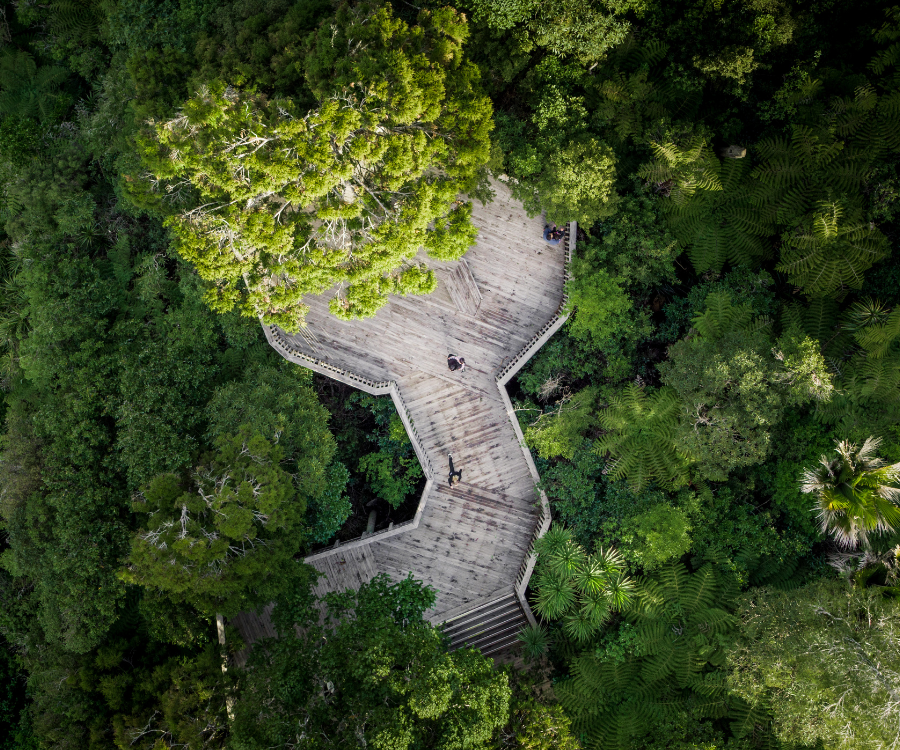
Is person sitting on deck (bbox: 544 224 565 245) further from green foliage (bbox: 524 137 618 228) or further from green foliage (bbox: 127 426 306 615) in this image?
green foliage (bbox: 127 426 306 615)

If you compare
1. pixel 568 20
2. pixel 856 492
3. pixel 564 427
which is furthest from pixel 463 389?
pixel 856 492

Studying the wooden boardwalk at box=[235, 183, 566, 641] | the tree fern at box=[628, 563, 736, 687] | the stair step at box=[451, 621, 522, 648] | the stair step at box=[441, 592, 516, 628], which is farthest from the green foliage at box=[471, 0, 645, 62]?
the stair step at box=[451, 621, 522, 648]

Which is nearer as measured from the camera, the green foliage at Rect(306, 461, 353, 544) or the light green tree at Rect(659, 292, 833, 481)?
the light green tree at Rect(659, 292, 833, 481)

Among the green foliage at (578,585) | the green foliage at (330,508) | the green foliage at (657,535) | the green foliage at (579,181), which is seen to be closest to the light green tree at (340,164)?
the green foliage at (579,181)

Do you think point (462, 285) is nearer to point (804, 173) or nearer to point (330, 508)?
point (330, 508)

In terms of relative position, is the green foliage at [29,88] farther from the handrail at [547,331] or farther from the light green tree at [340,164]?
the handrail at [547,331]

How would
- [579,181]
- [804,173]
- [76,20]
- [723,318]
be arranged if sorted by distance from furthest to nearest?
[76,20] < [723,318] < [579,181] < [804,173]

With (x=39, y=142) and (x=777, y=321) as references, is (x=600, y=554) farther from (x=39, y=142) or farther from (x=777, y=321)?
(x=39, y=142)
